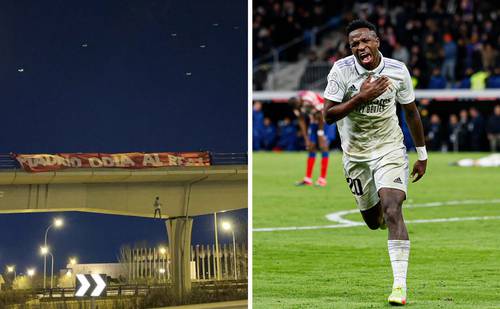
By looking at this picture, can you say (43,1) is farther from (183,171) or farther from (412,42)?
(412,42)

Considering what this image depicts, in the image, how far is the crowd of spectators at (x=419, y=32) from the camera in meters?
28.2

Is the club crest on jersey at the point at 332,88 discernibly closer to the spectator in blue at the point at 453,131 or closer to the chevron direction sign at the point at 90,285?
the chevron direction sign at the point at 90,285

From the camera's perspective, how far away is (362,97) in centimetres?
698

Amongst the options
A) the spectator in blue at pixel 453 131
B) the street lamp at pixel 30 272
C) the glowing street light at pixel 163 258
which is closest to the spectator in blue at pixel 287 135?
the spectator in blue at pixel 453 131

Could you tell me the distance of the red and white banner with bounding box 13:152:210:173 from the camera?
6.21 meters

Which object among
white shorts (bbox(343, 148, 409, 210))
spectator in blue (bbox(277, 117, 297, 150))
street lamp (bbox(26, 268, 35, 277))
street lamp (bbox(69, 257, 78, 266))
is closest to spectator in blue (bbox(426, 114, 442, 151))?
spectator in blue (bbox(277, 117, 297, 150))

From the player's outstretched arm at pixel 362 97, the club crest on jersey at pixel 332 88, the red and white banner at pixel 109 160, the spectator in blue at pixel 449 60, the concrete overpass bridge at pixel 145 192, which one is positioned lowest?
the concrete overpass bridge at pixel 145 192

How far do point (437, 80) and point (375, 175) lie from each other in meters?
20.8

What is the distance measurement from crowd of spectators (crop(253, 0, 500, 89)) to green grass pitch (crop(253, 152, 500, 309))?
10659mm

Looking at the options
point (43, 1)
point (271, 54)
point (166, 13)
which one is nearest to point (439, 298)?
point (166, 13)

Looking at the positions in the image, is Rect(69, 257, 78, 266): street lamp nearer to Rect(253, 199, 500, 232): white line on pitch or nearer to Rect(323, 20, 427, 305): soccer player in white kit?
Rect(323, 20, 427, 305): soccer player in white kit

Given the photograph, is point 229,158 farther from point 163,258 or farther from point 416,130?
point 416,130

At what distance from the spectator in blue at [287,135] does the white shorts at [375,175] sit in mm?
21763

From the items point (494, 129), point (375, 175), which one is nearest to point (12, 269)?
point (375, 175)
